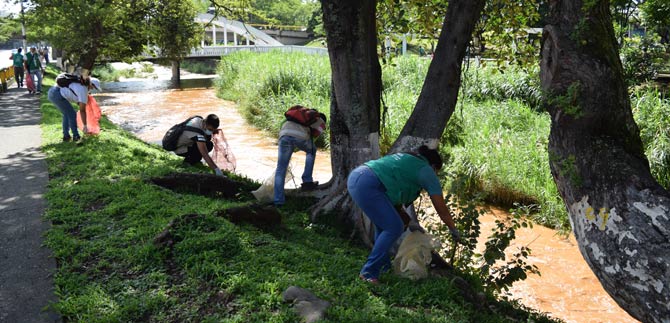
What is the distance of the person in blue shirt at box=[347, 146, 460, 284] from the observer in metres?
4.70

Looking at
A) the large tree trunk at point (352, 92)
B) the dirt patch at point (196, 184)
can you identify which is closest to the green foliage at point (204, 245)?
the large tree trunk at point (352, 92)

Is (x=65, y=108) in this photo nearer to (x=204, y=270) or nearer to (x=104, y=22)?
(x=104, y=22)

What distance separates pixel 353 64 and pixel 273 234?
2.04 meters

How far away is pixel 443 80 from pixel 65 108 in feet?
21.5

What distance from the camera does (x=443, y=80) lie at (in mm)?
5992

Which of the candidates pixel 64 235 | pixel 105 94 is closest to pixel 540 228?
pixel 64 235

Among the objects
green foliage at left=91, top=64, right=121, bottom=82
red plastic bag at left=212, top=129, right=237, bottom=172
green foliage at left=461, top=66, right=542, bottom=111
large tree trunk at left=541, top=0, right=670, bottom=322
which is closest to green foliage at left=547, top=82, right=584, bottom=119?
large tree trunk at left=541, top=0, right=670, bottom=322

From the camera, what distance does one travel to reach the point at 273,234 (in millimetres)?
5949

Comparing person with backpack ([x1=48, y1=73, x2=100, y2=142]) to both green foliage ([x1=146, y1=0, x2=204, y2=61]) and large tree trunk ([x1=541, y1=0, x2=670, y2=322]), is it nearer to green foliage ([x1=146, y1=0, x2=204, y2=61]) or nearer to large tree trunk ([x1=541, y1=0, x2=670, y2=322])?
green foliage ([x1=146, y1=0, x2=204, y2=61])

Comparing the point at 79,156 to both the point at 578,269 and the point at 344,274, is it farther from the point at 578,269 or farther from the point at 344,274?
the point at 578,269

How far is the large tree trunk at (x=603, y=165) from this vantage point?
3631mm

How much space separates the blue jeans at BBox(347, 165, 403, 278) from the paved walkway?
227 cm

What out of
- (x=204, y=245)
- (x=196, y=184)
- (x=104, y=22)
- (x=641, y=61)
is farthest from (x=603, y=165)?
(x=104, y=22)

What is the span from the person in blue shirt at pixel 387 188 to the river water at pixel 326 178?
9.20ft
